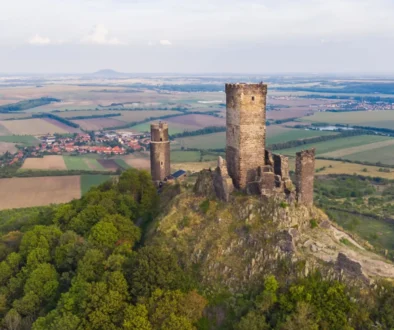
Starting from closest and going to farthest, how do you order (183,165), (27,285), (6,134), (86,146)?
(27,285) < (183,165) < (86,146) < (6,134)

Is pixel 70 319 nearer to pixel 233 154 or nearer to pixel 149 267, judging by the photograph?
pixel 149 267

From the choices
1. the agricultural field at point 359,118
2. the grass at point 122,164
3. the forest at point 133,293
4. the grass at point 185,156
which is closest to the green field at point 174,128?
the grass at point 185,156

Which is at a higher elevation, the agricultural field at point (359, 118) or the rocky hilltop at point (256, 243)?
the rocky hilltop at point (256, 243)

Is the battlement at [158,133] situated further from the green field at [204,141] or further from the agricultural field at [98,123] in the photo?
the agricultural field at [98,123]

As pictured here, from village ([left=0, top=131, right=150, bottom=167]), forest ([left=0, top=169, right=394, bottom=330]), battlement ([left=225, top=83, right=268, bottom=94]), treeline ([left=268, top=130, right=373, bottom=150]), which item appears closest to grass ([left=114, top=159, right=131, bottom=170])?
village ([left=0, top=131, right=150, bottom=167])

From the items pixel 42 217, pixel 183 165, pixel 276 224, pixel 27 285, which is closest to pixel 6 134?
pixel 183 165

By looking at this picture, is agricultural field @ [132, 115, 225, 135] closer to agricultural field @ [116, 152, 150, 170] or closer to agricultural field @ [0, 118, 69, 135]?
agricultural field @ [0, 118, 69, 135]

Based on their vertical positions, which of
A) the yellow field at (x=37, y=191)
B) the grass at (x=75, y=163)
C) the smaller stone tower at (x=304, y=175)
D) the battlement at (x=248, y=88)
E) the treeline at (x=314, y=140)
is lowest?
the grass at (x=75, y=163)
